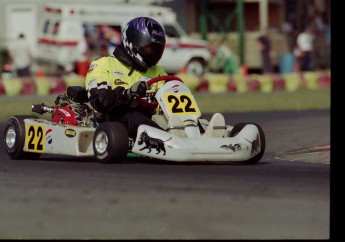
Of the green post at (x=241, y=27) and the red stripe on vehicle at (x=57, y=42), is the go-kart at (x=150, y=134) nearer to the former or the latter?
the red stripe on vehicle at (x=57, y=42)

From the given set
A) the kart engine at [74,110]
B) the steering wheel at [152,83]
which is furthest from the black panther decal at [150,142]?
the kart engine at [74,110]

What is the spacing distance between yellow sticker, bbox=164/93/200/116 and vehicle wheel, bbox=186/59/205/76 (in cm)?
1920

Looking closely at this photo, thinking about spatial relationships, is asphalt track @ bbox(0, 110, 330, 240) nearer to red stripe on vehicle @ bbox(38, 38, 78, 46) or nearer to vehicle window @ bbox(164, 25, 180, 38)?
red stripe on vehicle @ bbox(38, 38, 78, 46)

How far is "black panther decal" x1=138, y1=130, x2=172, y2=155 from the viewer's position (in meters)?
8.68

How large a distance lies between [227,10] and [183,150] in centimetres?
2357

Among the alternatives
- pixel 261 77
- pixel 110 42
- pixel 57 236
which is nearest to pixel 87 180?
pixel 57 236

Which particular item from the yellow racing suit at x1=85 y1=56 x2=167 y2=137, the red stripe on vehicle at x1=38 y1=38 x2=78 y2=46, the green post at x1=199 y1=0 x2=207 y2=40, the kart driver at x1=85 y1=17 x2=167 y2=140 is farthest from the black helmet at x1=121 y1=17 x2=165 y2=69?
the green post at x1=199 y1=0 x2=207 y2=40

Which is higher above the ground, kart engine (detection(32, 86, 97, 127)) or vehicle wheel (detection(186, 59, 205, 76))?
kart engine (detection(32, 86, 97, 127))

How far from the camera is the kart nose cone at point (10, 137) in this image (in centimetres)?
984

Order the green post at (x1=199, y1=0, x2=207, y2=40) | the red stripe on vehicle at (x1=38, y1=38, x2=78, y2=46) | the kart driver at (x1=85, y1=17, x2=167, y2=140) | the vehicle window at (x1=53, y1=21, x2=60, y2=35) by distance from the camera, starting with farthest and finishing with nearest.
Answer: the green post at (x1=199, y1=0, x2=207, y2=40) → the vehicle window at (x1=53, y1=21, x2=60, y2=35) → the red stripe on vehicle at (x1=38, y1=38, x2=78, y2=46) → the kart driver at (x1=85, y1=17, x2=167, y2=140)

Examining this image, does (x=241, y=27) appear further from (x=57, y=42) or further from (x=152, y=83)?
(x=152, y=83)

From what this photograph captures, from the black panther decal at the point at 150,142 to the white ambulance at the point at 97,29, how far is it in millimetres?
17961
